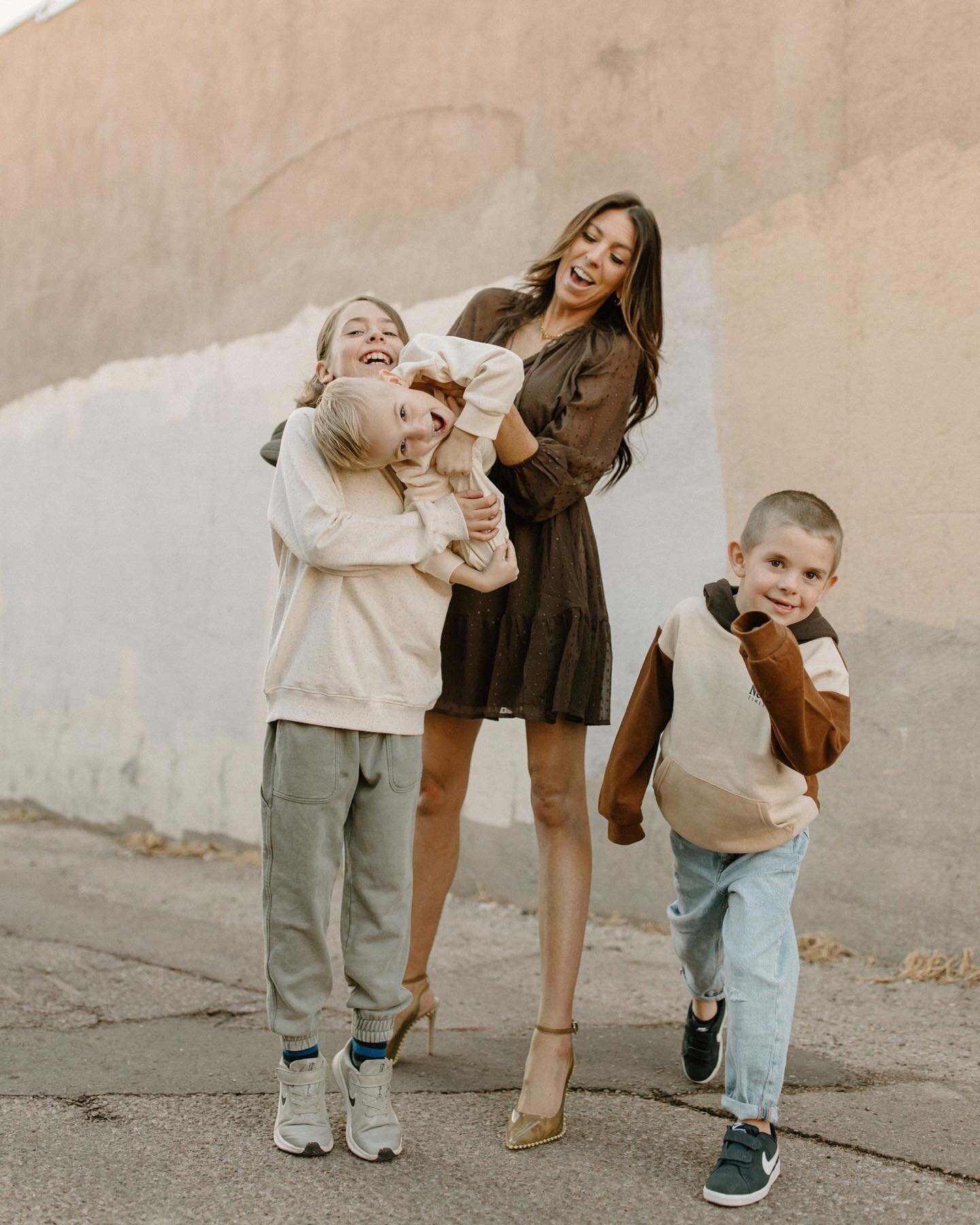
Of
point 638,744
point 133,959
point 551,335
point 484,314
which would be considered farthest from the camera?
point 133,959

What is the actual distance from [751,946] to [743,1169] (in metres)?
0.35

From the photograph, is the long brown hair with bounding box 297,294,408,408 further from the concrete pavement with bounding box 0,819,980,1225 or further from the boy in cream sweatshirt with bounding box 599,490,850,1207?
the concrete pavement with bounding box 0,819,980,1225

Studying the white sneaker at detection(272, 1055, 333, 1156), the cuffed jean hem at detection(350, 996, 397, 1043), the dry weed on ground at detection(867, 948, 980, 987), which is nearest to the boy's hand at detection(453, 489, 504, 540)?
the cuffed jean hem at detection(350, 996, 397, 1043)

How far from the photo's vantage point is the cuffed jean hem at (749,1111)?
2059 mm

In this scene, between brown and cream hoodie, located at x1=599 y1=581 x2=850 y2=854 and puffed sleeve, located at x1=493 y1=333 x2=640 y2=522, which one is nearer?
brown and cream hoodie, located at x1=599 y1=581 x2=850 y2=854

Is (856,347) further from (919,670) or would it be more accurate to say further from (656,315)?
(656,315)

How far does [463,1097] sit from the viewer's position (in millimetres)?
2443

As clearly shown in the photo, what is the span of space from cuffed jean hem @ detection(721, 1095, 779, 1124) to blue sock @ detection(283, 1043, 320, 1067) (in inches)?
27.5

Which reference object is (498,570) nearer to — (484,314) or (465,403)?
(465,403)

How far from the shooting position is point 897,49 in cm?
353

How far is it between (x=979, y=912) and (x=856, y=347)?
5.25 ft

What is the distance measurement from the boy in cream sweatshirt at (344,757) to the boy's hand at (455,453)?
56 mm

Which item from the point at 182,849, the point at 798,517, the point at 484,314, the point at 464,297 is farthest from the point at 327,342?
the point at 182,849

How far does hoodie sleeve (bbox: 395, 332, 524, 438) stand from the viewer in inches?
85.2
